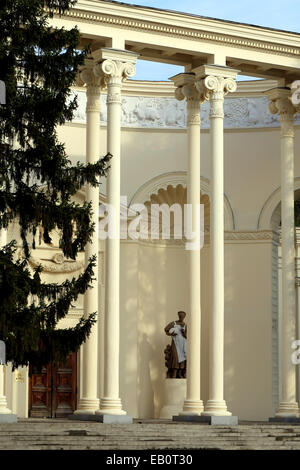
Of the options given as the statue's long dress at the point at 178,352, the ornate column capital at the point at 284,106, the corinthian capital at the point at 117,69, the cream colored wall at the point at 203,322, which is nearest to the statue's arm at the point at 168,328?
the statue's long dress at the point at 178,352

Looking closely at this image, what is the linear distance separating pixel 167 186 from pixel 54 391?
22.7 ft

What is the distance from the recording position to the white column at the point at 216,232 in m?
24.8

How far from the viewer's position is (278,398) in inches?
1224

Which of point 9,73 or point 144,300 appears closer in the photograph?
point 9,73

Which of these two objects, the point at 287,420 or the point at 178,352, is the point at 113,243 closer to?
the point at 287,420

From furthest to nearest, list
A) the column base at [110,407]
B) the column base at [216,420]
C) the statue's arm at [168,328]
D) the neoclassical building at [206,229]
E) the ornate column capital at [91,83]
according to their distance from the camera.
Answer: the statue's arm at [168,328]
the neoclassical building at [206,229]
the ornate column capital at [91,83]
the column base at [216,420]
the column base at [110,407]

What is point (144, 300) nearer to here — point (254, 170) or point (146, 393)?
point (146, 393)

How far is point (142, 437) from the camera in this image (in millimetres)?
20359

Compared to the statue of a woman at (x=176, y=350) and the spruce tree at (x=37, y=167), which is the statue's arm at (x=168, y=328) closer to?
the statue of a woman at (x=176, y=350)

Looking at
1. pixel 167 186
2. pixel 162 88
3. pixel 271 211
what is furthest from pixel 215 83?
pixel 271 211

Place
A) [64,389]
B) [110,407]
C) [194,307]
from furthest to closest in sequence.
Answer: [64,389], [194,307], [110,407]

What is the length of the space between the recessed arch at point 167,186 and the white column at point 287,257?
14.1ft
